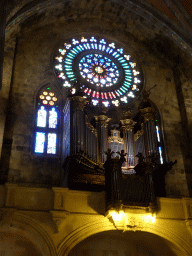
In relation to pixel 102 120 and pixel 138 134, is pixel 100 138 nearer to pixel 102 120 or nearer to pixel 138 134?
pixel 102 120

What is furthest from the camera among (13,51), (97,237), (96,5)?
(96,5)

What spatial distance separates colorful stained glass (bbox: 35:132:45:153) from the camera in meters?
13.3

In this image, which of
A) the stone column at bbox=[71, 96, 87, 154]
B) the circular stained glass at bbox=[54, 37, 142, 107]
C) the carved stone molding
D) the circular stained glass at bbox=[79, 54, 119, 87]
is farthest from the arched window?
the carved stone molding

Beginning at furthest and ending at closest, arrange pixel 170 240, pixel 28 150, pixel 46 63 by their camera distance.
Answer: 1. pixel 46 63
2. pixel 28 150
3. pixel 170 240

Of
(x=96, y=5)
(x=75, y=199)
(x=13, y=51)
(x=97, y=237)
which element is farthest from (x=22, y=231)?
(x=96, y=5)

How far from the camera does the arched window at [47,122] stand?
43.9 ft

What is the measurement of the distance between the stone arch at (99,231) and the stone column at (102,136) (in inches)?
105

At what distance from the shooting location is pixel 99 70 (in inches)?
641

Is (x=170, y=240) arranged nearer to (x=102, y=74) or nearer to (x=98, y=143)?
(x=98, y=143)

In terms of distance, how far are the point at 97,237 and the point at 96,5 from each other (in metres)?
10.3

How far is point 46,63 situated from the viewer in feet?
50.6

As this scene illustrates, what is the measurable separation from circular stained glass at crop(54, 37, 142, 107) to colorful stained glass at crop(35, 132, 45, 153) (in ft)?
8.03

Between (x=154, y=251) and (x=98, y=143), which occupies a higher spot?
(x=98, y=143)

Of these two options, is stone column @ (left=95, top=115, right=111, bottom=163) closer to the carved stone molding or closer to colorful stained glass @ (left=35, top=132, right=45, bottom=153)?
colorful stained glass @ (left=35, top=132, right=45, bottom=153)
